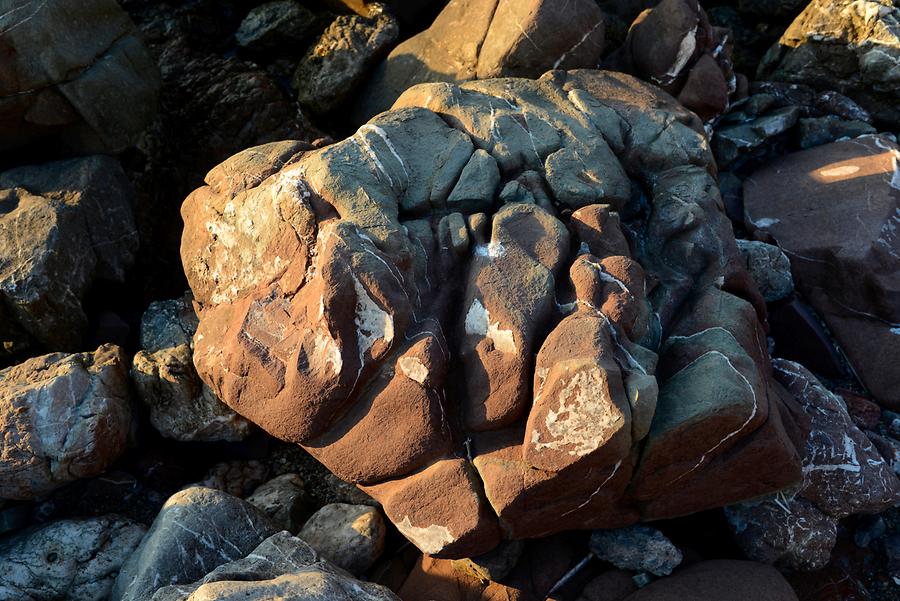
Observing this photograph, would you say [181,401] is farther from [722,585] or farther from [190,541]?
[722,585]

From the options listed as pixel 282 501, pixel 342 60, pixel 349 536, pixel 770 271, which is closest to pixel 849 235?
pixel 770 271

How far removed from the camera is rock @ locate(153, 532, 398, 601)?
322 cm

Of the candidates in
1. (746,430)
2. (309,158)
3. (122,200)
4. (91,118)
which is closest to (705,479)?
(746,430)

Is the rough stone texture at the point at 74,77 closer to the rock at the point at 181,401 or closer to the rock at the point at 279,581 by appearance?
the rock at the point at 181,401

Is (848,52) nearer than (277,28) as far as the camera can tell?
Yes

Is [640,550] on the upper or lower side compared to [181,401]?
lower

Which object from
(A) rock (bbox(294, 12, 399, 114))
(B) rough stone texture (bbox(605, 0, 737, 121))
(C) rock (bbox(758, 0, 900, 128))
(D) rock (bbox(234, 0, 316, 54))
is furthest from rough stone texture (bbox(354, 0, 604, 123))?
→ (C) rock (bbox(758, 0, 900, 128))

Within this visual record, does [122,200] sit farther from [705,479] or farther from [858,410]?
[858,410]

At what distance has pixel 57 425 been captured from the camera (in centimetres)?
463

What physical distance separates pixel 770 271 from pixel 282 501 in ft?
12.0

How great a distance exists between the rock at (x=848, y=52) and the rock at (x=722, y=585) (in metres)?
4.51

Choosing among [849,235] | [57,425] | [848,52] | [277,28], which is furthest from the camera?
Answer: [277,28]

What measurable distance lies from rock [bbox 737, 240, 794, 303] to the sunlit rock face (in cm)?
83

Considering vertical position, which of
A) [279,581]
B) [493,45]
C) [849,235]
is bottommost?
[849,235]
